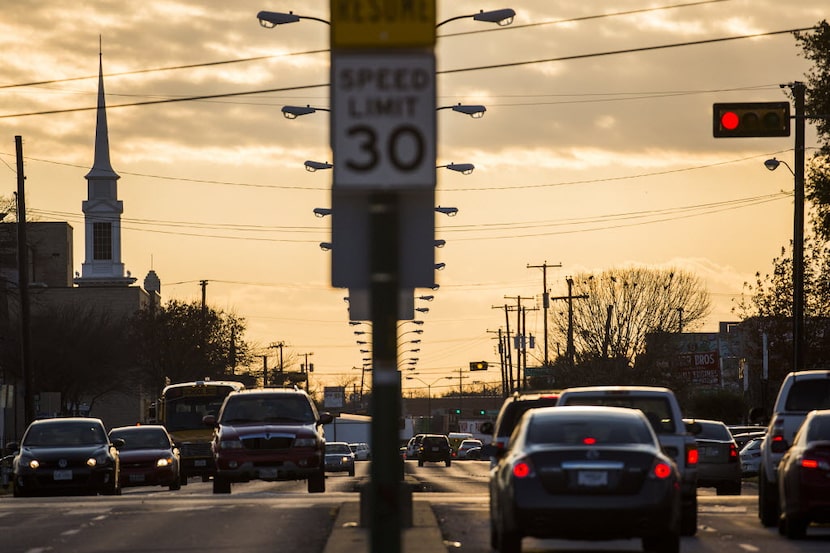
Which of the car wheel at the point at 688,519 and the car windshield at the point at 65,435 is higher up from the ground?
the car windshield at the point at 65,435

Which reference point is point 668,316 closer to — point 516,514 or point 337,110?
point 516,514

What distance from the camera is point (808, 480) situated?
20.0 m

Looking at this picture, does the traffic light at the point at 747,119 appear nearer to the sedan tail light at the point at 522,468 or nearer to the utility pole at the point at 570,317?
the sedan tail light at the point at 522,468

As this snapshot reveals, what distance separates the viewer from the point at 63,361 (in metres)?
82.2

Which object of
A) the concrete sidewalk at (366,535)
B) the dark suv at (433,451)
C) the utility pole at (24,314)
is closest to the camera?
the concrete sidewalk at (366,535)

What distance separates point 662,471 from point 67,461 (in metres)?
19.6

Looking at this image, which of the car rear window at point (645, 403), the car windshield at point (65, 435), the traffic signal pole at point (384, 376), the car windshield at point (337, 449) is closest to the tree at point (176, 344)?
the car windshield at point (337, 449)

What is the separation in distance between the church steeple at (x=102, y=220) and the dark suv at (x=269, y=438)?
10476 cm

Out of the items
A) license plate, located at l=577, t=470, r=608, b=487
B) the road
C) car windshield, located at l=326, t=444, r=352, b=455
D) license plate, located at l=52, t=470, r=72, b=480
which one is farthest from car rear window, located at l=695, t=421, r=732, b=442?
car windshield, located at l=326, t=444, r=352, b=455

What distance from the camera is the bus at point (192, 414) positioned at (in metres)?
45.1

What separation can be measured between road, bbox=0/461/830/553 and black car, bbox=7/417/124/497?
3.98 m

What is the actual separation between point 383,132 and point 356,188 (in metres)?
0.32

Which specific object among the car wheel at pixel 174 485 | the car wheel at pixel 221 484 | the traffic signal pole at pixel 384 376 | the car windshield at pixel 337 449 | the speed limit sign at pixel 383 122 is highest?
the speed limit sign at pixel 383 122

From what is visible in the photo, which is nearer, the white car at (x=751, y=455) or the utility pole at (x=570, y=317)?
the white car at (x=751, y=455)
